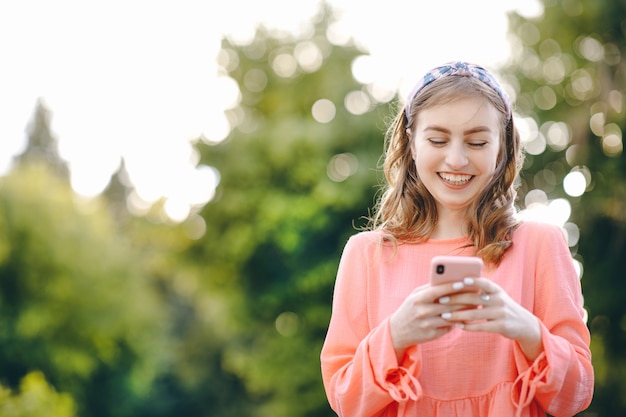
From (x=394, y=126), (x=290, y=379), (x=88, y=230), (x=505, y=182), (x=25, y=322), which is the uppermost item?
(x=394, y=126)

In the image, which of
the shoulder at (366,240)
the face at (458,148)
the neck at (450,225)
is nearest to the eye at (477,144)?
the face at (458,148)

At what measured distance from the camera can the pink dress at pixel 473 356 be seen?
2.36 metres

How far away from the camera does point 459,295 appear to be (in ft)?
7.24

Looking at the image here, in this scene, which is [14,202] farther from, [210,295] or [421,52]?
[421,52]

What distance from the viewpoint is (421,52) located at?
2239 centimetres

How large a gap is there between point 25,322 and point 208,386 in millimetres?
9788

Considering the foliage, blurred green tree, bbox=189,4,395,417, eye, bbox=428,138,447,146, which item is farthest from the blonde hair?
blurred green tree, bbox=189,4,395,417

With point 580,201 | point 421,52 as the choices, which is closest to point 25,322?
point 421,52

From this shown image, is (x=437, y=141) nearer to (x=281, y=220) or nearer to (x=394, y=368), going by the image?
(x=394, y=368)

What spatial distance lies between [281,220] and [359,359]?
2129 centimetres

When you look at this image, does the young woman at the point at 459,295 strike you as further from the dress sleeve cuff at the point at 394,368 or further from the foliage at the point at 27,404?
the foliage at the point at 27,404

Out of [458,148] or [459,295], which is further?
[458,148]

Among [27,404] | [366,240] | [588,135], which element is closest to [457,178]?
[366,240]

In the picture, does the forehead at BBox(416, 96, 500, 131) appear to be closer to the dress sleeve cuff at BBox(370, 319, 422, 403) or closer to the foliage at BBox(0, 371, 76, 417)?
the dress sleeve cuff at BBox(370, 319, 422, 403)
